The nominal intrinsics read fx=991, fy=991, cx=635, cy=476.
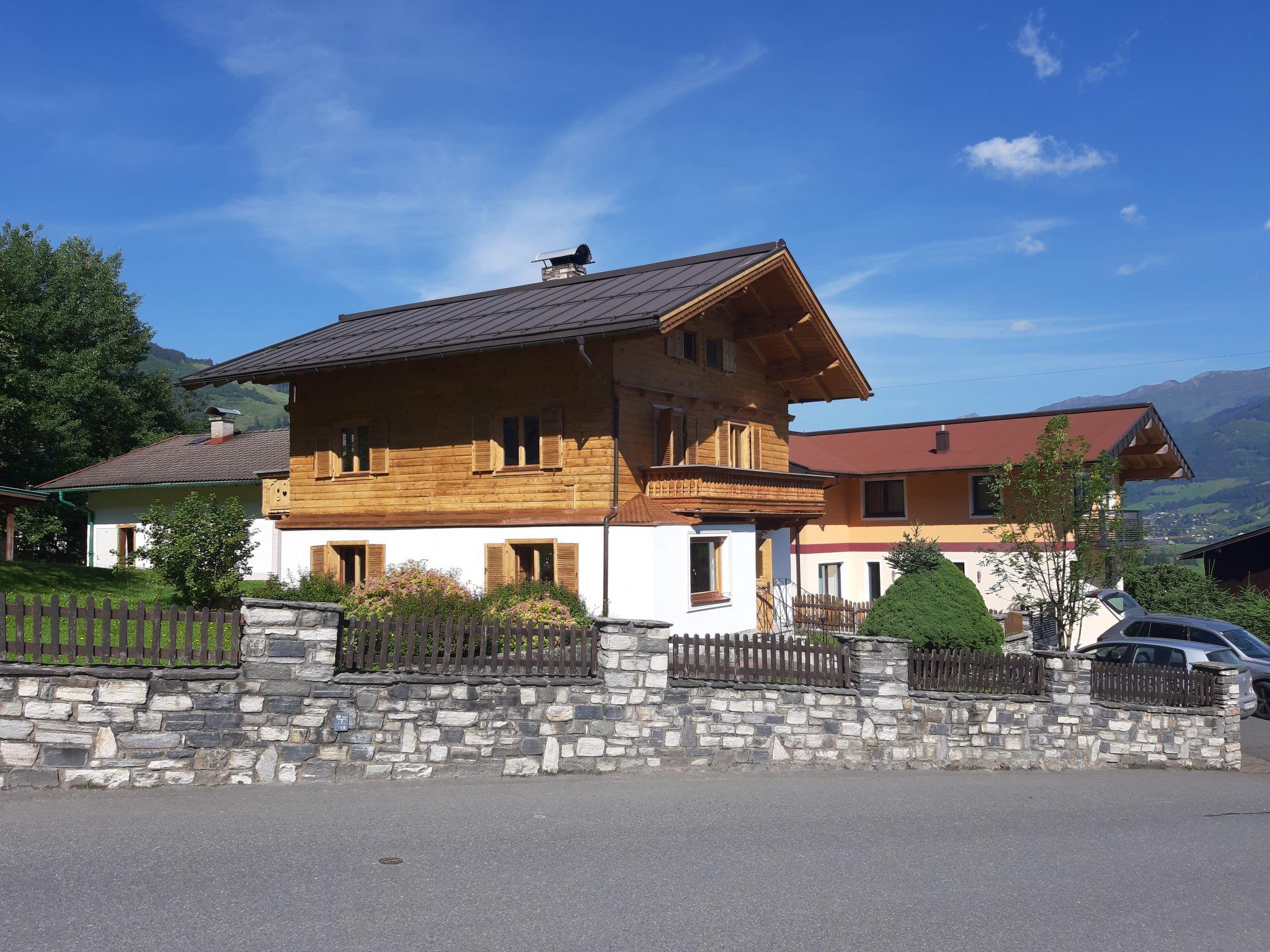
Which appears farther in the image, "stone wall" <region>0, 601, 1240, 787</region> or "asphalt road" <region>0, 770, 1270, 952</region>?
"stone wall" <region>0, 601, 1240, 787</region>

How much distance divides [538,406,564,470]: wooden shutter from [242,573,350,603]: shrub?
17.1 ft

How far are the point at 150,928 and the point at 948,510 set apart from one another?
108 feet

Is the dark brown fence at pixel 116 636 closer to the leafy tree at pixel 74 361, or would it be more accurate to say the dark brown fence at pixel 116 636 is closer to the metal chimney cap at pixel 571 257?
the metal chimney cap at pixel 571 257

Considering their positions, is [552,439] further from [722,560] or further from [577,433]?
[722,560]

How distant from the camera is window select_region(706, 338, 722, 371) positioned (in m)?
25.0

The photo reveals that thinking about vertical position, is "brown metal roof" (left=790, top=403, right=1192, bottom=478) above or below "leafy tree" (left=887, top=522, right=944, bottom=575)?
above

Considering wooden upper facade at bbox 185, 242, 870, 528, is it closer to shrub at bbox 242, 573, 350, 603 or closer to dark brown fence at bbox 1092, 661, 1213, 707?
shrub at bbox 242, 573, 350, 603

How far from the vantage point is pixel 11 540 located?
25609mm

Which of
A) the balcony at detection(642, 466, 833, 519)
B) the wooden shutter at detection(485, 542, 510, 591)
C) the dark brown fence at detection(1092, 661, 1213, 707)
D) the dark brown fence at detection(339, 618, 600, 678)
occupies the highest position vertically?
the balcony at detection(642, 466, 833, 519)

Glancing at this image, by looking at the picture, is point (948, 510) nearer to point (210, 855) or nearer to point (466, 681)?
point (466, 681)

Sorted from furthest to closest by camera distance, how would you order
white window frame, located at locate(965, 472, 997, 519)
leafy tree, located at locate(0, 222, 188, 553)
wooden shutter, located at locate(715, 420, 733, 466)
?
leafy tree, located at locate(0, 222, 188, 553)
white window frame, located at locate(965, 472, 997, 519)
wooden shutter, located at locate(715, 420, 733, 466)

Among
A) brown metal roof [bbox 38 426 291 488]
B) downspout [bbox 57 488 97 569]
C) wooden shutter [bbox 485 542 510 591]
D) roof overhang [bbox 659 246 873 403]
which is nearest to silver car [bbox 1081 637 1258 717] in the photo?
roof overhang [bbox 659 246 873 403]

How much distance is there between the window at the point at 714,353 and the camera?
24984 mm

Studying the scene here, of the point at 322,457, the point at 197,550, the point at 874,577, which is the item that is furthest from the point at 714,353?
the point at 874,577
